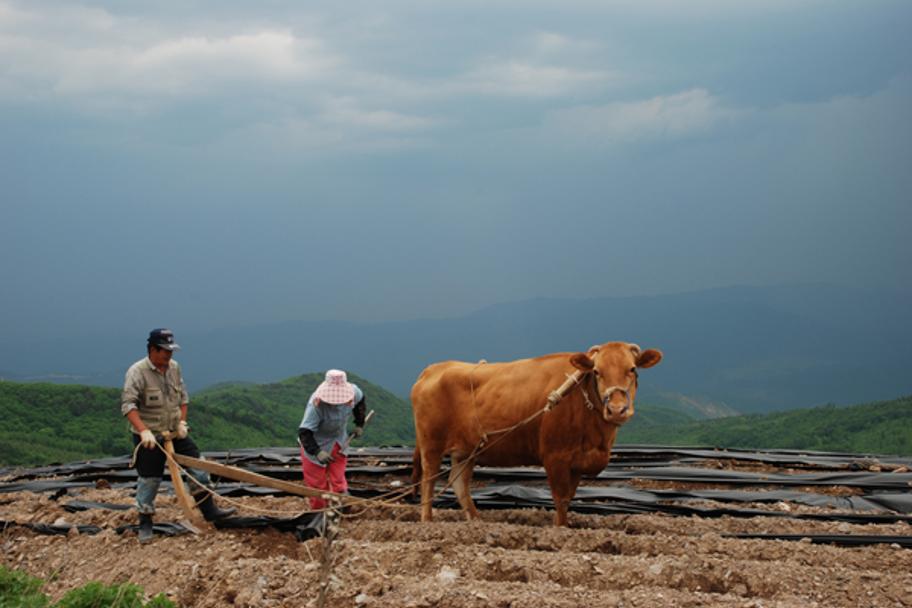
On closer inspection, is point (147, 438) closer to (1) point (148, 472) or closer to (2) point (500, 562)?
(1) point (148, 472)

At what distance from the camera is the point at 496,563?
20.5ft

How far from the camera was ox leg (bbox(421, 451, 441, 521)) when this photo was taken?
7918 mm

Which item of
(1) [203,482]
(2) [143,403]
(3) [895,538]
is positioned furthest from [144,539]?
(3) [895,538]

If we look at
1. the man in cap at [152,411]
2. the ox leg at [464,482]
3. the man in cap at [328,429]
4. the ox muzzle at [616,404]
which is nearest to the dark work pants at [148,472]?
the man in cap at [152,411]

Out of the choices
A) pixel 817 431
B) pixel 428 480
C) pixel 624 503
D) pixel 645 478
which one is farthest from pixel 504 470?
pixel 817 431

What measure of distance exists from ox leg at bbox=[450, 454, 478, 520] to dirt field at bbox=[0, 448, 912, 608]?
0.62 feet

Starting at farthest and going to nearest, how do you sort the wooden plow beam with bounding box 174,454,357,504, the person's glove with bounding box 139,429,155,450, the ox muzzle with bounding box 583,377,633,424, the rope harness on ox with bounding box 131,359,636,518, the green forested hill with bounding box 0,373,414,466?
the green forested hill with bounding box 0,373,414,466
the person's glove with bounding box 139,429,155,450
the rope harness on ox with bounding box 131,359,636,518
the ox muzzle with bounding box 583,377,633,424
the wooden plow beam with bounding box 174,454,357,504

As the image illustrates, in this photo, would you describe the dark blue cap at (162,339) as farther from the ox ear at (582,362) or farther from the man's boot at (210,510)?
the ox ear at (582,362)

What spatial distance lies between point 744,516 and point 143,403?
222 inches

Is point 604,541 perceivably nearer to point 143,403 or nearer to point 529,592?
point 529,592

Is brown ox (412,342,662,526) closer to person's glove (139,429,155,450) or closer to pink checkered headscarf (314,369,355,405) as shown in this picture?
pink checkered headscarf (314,369,355,405)

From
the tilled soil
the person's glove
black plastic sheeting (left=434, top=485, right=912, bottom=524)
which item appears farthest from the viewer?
black plastic sheeting (left=434, top=485, right=912, bottom=524)

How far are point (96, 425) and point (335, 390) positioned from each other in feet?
43.6

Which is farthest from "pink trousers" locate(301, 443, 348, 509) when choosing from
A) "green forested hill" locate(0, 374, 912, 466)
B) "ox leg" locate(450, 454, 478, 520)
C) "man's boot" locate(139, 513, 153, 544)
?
"green forested hill" locate(0, 374, 912, 466)
